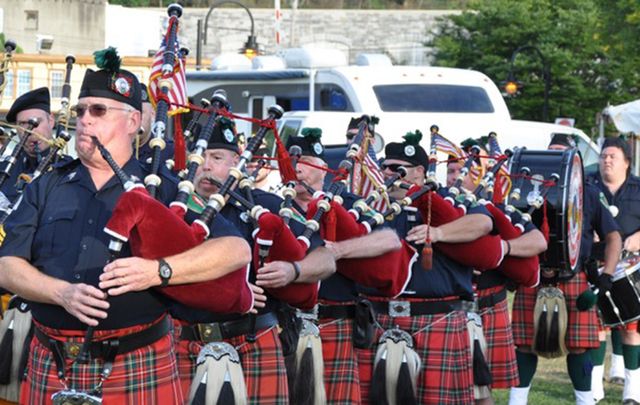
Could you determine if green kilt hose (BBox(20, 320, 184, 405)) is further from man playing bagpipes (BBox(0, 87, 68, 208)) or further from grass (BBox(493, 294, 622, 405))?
grass (BBox(493, 294, 622, 405))

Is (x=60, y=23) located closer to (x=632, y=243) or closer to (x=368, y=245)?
(x=632, y=243)

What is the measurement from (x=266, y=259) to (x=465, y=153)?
2953 mm

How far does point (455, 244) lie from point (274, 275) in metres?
1.79

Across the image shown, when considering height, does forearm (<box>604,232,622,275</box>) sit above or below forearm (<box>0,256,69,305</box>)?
below

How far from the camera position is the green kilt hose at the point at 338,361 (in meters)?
6.16

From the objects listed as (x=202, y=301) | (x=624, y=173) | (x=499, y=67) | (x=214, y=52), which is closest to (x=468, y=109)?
(x=624, y=173)

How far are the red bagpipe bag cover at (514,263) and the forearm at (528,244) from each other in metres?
0.04

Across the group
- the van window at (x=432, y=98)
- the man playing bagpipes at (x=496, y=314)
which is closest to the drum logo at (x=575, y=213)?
the man playing bagpipes at (x=496, y=314)

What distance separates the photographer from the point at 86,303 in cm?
382

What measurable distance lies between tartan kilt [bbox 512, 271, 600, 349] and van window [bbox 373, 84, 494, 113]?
218 inches

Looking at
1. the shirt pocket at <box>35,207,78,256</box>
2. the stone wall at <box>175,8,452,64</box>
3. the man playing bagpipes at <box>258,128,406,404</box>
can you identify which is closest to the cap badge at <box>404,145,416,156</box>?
the man playing bagpipes at <box>258,128,406,404</box>

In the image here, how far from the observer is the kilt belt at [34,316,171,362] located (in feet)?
13.4

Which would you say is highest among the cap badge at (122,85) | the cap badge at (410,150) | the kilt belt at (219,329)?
the cap badge at (122,85)

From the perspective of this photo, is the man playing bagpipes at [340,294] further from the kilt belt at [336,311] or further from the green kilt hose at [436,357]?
the green kilt hose at [436,357]
